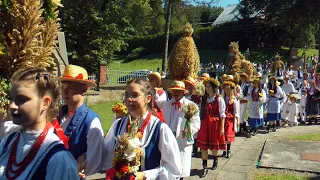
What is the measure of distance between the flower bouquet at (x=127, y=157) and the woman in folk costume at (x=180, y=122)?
2.80m

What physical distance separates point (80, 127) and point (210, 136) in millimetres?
4673

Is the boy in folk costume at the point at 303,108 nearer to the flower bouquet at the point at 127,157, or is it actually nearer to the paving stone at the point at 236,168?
the paving stone at the point at 236,168

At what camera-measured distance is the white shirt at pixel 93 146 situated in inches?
125

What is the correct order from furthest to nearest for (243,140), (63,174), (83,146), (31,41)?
1. (243,140)
2. (83,146)
3. (31,41)
4. (63,174)

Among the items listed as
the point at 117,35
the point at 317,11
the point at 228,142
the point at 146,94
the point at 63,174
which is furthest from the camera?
the point at 317,11

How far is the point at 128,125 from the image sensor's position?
11.1ft

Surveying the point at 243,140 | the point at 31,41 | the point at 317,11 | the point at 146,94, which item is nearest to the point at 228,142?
the point at 243,140

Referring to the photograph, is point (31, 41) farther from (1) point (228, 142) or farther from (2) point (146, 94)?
(1) point (228, 142)

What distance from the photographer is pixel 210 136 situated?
7.51 m

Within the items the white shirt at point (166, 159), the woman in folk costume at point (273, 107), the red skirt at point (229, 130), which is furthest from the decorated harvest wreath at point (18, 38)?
the woman in folk costume at point (273, 107)

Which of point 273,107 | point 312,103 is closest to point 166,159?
point 273,107

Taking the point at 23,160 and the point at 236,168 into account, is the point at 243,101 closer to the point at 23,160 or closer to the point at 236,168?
the point at 236,168

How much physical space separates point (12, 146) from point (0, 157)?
0.10 m

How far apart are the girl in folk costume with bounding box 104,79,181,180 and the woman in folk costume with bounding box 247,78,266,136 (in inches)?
340
